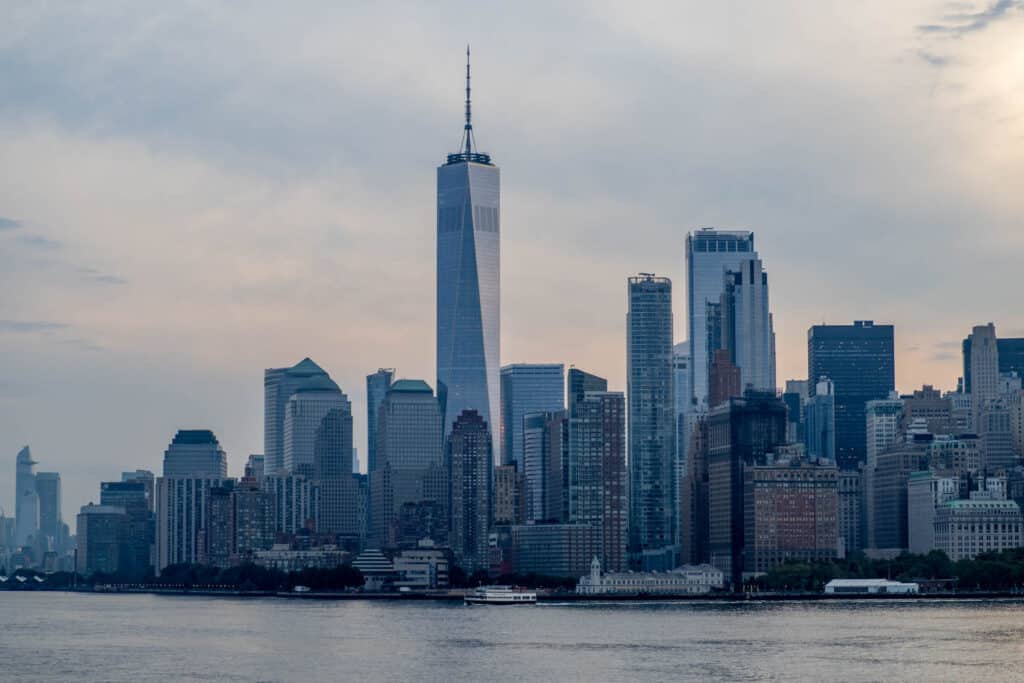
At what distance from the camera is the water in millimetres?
118125

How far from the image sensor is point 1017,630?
520 ft

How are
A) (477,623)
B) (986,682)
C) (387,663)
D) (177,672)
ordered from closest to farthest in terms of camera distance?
(986,682), (177,672), (387,663), (477,623)

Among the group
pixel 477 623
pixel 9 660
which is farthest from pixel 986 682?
pixel 477 623

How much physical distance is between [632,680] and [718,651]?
25.2m

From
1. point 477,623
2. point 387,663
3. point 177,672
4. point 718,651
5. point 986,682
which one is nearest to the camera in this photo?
point 986,682

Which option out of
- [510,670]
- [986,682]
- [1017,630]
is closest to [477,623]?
[1017,630]

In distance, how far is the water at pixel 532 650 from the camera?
11812 centimetres

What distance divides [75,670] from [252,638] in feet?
125

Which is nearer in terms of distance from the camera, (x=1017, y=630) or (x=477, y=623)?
(x=1017, y=630)

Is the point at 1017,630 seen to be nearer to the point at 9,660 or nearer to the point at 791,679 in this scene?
the point at 791,679

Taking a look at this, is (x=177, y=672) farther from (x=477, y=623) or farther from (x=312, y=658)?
(x=477, y=623)

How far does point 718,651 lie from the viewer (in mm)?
138500

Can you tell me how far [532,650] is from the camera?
463ft

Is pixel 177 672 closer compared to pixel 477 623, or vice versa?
pixel 177 672
